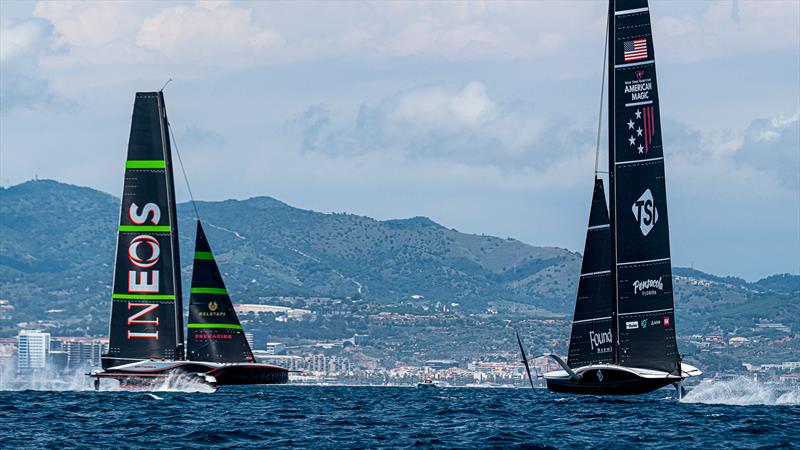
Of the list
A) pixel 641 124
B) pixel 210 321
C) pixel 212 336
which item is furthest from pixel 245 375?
pixel 641 124

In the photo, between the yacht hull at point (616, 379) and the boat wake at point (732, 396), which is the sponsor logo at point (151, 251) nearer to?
the yacht hull at point (616, 379)

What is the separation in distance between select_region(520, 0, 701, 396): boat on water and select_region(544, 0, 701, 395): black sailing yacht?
0.14 ft

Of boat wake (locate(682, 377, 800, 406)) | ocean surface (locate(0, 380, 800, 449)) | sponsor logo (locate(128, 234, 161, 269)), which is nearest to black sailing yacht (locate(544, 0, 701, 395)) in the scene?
ocean surface (locate(0, 380, 800, 449))

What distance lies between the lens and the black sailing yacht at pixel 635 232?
66.1 metres

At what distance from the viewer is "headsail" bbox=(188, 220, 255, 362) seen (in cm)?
8100

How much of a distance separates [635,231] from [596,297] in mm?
3437

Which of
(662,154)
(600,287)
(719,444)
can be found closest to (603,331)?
(600,287)

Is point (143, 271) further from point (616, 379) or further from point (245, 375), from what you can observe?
point (616, 379)

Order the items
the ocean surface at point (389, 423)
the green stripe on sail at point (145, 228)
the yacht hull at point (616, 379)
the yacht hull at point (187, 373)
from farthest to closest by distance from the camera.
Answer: the yacht hull at point (187, 373)
the green stripe on sail at point (145, 228)
the yacht hull at point (616, 379)
the ocean surface at point (389, 423)

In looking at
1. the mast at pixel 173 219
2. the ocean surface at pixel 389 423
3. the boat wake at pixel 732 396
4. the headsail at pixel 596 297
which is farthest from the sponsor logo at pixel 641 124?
the mast at pixel 173 219

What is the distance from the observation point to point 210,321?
8119 cm

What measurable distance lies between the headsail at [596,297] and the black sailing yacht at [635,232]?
202 millimetres

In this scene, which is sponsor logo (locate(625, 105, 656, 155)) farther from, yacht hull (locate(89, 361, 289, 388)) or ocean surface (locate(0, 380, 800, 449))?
yacht hull (locate(89, 361, 289, 388))

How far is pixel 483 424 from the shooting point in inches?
2255
